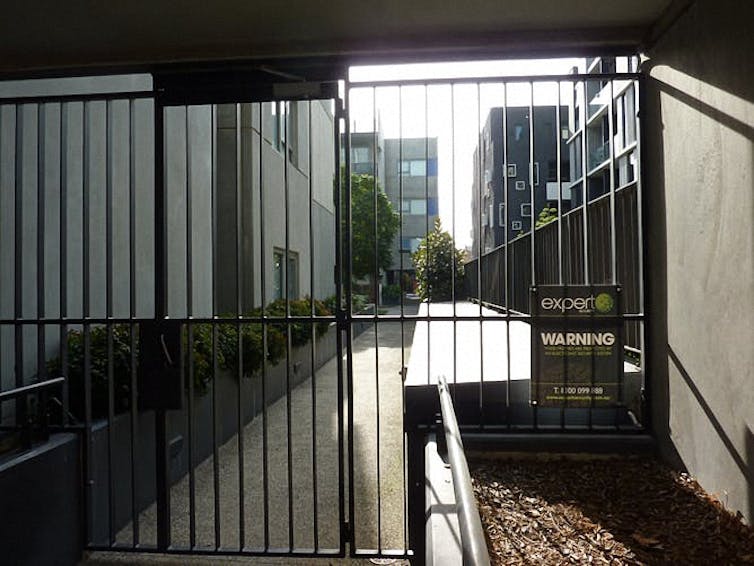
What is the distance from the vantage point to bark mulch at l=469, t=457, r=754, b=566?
7.84 ft

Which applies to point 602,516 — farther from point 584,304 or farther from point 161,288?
point 161,288

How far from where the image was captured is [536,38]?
3473mm

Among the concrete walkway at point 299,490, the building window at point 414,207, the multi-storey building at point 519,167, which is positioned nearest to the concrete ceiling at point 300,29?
the concrete walkway at point 299,490

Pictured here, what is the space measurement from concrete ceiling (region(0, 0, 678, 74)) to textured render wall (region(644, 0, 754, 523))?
496mm

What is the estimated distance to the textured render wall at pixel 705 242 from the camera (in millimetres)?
2410

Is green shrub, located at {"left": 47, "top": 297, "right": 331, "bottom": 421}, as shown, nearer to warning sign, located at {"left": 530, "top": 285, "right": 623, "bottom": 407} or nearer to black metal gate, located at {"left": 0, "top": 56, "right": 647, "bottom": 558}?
black metal gate, located at {"left": 0, "top": 56, "right": 647, "bottom": 558}

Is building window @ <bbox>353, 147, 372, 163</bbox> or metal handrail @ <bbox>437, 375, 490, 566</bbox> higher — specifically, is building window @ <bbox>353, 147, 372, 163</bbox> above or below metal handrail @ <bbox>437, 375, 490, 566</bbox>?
above

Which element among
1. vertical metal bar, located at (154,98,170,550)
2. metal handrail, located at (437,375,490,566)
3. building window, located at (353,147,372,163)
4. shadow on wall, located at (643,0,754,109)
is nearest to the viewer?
metal handrail, located at (437,375,490,566)

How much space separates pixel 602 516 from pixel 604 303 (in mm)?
1310

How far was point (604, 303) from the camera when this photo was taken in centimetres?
347

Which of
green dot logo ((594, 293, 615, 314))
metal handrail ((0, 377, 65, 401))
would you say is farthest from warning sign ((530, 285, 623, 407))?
metal handrail ((0, 377, 65, 401))

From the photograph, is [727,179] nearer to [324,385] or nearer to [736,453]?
[736,453]

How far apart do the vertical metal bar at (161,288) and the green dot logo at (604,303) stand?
2879mm

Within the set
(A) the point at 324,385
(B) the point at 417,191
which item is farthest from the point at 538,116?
(A) the point at 324,385
